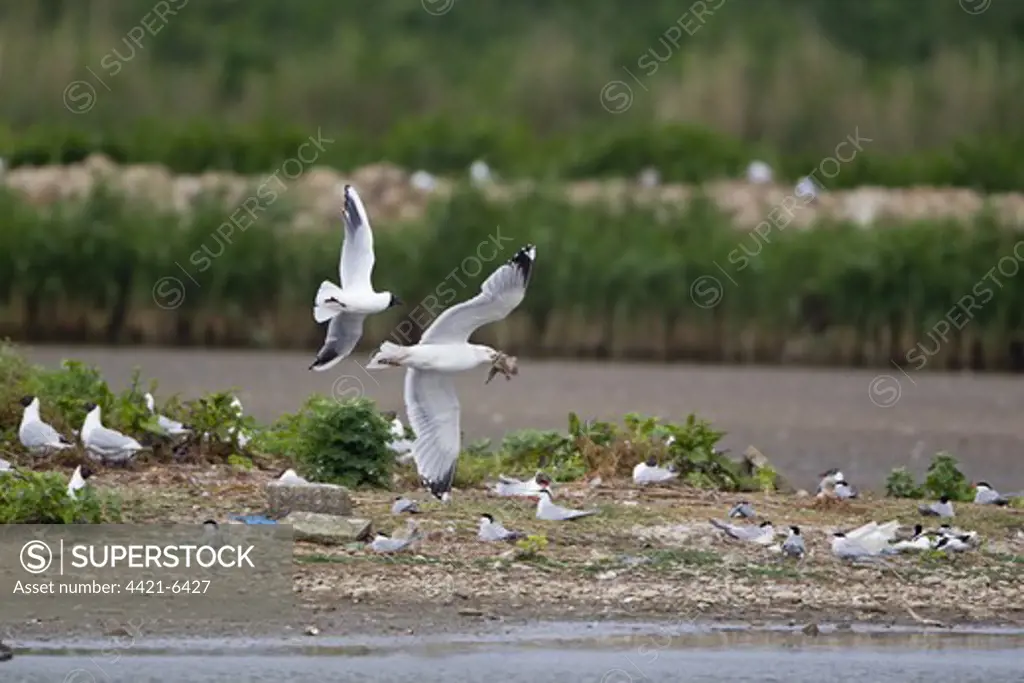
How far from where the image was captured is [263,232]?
28312mm

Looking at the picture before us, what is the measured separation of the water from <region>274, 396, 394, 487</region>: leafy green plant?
2.41 meters

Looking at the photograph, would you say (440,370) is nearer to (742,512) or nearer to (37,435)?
(742,512)

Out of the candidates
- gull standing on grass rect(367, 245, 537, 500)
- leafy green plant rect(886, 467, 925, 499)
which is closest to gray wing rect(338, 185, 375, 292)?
gull standing on grass rect(367, 245, 537, 500)

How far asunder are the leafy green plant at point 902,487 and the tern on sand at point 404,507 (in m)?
3.78

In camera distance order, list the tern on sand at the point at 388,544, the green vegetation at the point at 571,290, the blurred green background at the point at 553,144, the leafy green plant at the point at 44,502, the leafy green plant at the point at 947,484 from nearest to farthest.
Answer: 1. the leafy green plant at the point at 44,502
2. the tern on sand at the point at 388,544
3. the leafy green plant at the point at 947,484
4. the green vegetation at the point at 571,290
5. the blurred green background at the point at 553,144

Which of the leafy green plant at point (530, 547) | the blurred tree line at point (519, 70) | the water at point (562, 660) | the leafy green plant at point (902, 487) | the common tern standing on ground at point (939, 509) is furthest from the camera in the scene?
the blurred tree line at point (519, 70)

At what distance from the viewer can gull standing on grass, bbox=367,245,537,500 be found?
45.0ft

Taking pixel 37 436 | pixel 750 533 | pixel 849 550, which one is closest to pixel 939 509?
pixel 849 550

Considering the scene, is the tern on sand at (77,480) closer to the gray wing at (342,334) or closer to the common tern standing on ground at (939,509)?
the gray wing at (342,334)

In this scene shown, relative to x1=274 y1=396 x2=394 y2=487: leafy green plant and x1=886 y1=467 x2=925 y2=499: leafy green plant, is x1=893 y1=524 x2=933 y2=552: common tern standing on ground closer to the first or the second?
x1=886 y1=467 x2=925 y2=499: leafy green plant

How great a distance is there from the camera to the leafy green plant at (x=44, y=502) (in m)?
12.9

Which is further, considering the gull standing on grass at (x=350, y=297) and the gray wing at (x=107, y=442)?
the gray wing at (x=107, y=442)

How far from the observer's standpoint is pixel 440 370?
1394 centimetres

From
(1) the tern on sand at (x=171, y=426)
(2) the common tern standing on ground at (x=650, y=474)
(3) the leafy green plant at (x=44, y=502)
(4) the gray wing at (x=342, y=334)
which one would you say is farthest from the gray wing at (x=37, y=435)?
(2) the common tern standing on ground at (x=650, y=474)
